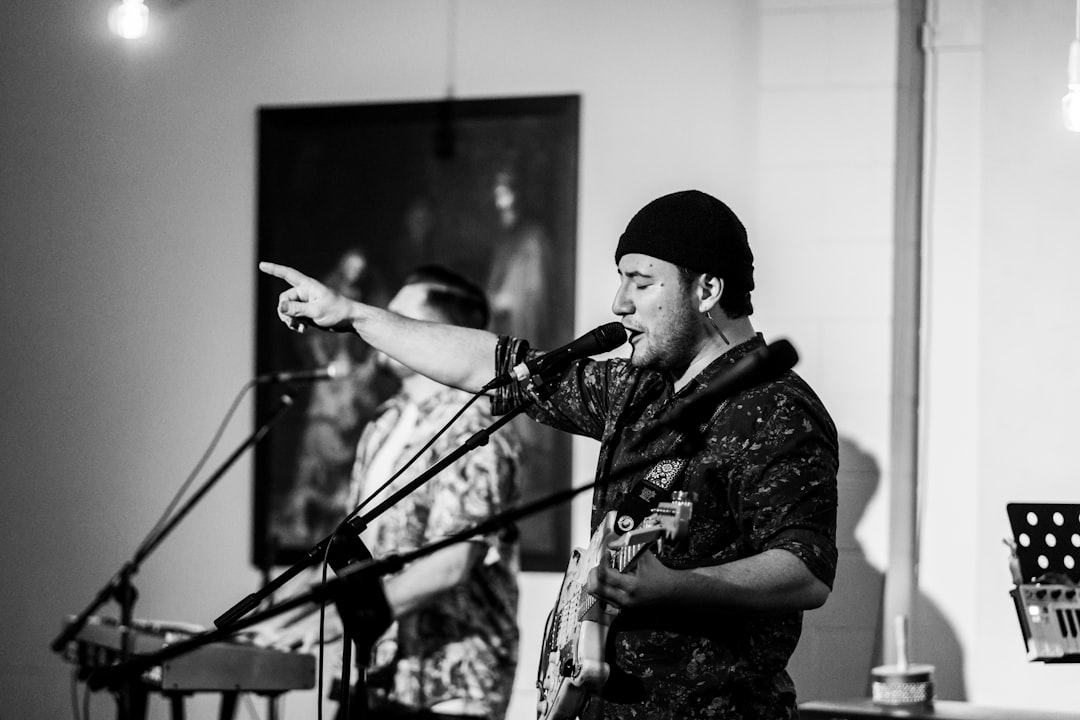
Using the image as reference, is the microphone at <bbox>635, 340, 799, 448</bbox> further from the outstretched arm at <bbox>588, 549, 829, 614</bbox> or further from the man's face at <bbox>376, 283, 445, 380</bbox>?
the man's face at <bbox>376, 283, 445, 380</bbox>

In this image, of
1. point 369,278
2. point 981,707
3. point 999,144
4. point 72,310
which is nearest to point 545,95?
point 369,278

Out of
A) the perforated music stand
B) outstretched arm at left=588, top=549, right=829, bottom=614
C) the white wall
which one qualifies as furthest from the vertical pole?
outstretched arm at left=588, top=549, right=829, bottom=614

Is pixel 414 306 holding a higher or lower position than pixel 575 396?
higher

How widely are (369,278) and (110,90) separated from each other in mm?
1220

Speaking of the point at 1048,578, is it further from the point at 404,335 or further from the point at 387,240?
the point at 387,240

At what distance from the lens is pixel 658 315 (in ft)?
7.84

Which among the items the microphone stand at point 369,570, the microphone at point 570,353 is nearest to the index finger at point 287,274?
the microphone at point 570,353

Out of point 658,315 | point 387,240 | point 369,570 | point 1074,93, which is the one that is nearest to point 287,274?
point 658,315

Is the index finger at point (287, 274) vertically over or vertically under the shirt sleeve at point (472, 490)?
over

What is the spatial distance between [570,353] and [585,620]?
43 cm

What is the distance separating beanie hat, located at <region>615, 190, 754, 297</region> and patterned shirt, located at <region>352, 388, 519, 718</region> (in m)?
1.06

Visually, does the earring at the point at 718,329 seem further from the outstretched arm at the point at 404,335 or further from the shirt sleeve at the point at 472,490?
the shirt sleeve at the point at 472,490

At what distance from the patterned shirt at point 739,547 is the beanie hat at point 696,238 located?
8.6 inches

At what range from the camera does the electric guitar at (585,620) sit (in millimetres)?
2090
